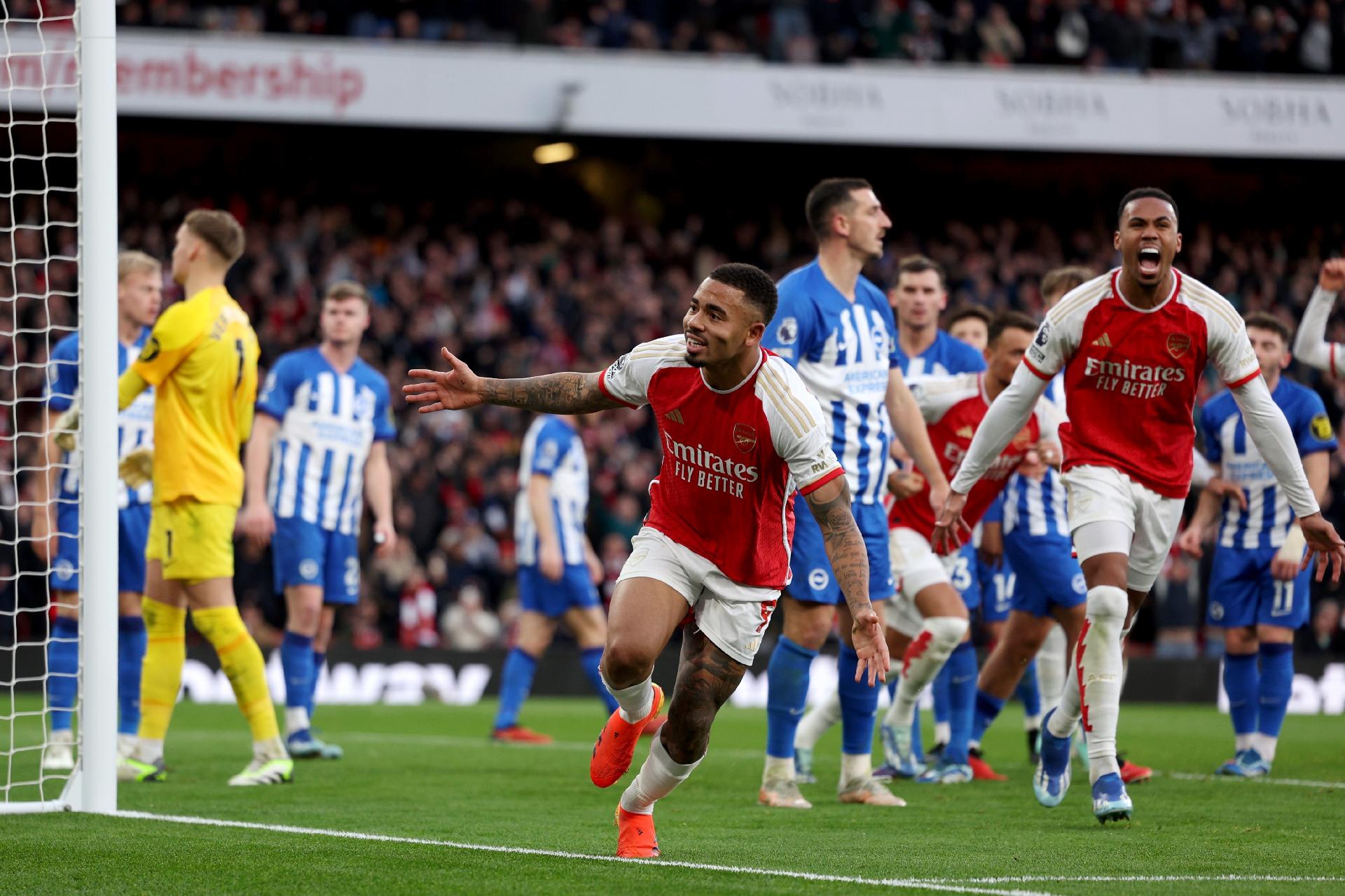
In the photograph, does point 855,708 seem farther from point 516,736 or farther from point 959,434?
point 516,736

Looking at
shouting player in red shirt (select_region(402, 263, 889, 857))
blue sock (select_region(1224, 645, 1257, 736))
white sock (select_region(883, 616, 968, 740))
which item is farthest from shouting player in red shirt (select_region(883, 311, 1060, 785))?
shouting player in red shirt (select_region(402, 263, 889, 857))

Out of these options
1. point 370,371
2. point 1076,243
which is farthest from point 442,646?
point 1076,243

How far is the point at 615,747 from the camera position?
5398 millimetres

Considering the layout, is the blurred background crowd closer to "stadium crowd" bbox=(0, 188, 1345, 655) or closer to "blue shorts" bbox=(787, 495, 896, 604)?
"stadium crowd" bbox=(0, 188, 1345, 655)

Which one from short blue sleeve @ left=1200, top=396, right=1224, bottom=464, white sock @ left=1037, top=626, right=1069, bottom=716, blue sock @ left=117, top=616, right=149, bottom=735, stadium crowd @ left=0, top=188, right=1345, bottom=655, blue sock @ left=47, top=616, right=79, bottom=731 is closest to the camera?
blue sock @ left=47, top=616, right=79, bottom=731

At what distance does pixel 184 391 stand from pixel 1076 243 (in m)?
21.6

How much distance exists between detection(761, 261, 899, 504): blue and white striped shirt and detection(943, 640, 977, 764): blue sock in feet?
5.72

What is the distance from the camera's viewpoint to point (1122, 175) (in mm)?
28094

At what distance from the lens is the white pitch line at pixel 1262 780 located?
8.17 m

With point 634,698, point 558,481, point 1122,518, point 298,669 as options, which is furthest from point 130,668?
point 1122,518

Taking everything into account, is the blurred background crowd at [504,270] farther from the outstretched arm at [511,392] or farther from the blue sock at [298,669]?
the outstretched arm at [511,392]

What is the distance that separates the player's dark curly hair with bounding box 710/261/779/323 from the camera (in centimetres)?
521

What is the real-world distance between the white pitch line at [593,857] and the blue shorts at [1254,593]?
546 cm

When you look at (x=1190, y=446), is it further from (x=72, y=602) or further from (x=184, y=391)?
(x=72, y=602)
